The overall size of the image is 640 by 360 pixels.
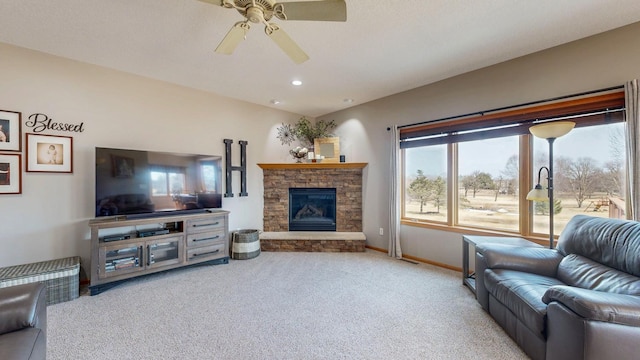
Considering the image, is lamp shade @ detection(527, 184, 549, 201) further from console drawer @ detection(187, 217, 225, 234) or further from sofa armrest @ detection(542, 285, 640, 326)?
console drawer @ detection(187, 217, 225, 234)

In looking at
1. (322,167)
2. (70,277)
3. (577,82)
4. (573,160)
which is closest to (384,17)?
(577,82)

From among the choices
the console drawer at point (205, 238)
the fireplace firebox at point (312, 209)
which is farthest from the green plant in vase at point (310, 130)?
the console drawer at point (205, 238)

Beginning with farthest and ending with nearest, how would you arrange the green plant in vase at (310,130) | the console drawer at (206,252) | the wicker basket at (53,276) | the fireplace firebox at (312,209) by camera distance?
the green plant in vase at (310,130) < the fireplace firebox at (312,209) < the console drawer at (206,252) < the wicker basket at (53,276)

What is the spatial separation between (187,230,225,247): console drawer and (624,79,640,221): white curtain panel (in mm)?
4535

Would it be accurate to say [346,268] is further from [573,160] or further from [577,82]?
[577,82]

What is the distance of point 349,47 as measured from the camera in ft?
8.68

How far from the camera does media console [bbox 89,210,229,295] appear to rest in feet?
9.17

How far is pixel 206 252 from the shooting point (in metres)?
3.58

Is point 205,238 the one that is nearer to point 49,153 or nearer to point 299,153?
point 49,153

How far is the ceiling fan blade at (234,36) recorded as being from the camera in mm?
1738

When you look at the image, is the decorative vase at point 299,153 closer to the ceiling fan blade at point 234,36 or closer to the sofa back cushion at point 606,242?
the ceiling fan blade at point 234,36

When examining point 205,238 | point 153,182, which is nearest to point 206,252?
point 205,238

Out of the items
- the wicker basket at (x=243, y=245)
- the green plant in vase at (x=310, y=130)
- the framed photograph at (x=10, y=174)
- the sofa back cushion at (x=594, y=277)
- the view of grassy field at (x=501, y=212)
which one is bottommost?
the wicker basket at (x=243, y=245)

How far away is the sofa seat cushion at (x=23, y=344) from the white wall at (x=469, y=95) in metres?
3.91
